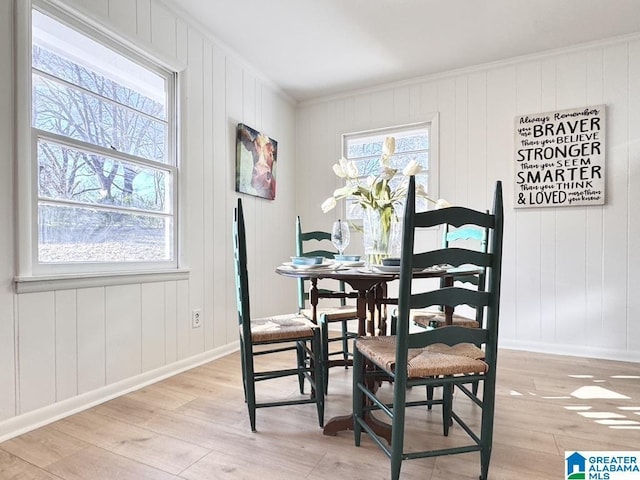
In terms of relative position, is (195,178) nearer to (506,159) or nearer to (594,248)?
(506,159)

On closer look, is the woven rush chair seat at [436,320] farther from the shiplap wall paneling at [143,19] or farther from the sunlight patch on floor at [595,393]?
the shiplap wall paneling at [143,19]

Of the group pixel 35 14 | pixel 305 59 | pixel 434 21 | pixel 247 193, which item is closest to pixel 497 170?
pixel 434 21

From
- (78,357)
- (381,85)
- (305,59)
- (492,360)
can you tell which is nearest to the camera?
(492,360)

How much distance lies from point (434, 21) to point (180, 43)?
178cm

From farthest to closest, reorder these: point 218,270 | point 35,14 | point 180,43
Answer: point 218,270, point 180,43, point 35,14

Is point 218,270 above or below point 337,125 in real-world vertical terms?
below

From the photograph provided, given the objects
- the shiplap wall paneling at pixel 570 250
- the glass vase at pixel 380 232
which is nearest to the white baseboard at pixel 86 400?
the glass vase at pixel 380 232

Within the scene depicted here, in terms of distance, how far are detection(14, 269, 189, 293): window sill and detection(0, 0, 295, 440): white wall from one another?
0.10 feet

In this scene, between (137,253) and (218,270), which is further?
(218,270)

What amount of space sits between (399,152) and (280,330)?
8.13 ft

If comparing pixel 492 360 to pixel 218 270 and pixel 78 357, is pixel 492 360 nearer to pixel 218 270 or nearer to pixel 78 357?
pixel 78 357

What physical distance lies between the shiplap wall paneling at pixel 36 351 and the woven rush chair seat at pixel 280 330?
0.99 meters

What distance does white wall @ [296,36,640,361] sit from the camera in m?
2.95

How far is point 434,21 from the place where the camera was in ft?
8.91
